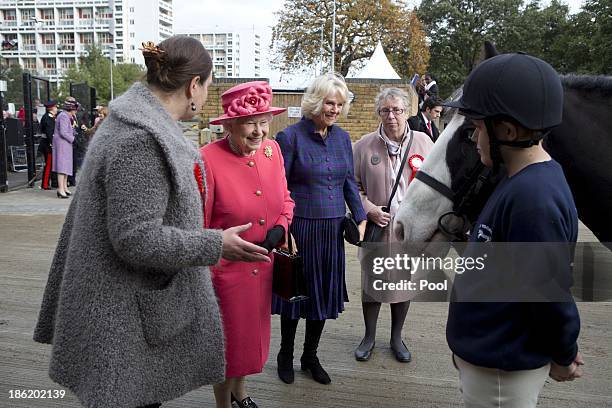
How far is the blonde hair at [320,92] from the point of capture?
2967mm

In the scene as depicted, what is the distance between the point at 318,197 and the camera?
9.98 ft

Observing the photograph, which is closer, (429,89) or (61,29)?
(429,89)

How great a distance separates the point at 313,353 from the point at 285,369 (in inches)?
8.1

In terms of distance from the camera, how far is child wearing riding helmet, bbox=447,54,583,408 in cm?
130

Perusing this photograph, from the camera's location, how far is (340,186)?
3.15 m

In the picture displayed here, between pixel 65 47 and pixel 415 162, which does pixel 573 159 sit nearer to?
pixel 415 162

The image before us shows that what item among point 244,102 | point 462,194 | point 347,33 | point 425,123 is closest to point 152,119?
point 244,102

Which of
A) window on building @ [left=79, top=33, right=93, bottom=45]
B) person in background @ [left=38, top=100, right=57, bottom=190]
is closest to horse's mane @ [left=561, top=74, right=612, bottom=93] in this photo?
person in background @ [left=38, top=100, right=57, bottom=190]

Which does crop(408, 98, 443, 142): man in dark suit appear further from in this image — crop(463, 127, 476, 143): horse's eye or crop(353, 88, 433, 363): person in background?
crop(463, 127, 476, 143): horse's eye

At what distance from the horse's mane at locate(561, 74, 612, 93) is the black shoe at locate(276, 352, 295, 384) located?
223 cm

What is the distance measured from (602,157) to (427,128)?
2.98 m

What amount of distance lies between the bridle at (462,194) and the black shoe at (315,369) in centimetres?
152

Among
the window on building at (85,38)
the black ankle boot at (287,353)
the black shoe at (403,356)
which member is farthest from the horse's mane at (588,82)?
the window on building at (85,38)

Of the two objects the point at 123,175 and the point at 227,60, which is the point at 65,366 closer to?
the point at 123,175
